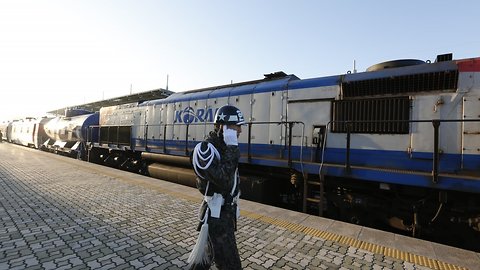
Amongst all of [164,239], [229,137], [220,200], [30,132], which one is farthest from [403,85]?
[30,132]

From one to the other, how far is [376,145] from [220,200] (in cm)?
436

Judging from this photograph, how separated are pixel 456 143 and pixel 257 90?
484cm

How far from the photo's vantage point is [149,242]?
12.6ft

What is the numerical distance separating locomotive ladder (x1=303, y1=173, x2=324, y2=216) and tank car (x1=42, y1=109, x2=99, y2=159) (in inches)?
573

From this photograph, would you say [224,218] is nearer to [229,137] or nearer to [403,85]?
[229,137]

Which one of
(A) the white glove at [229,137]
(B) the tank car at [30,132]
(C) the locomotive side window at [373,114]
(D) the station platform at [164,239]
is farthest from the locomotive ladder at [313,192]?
(B) the tank car at [30,132]

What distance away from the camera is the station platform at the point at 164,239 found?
3.28 meters

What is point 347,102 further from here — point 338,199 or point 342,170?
point 338,199

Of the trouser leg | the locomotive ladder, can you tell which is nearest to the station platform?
the locomotive ladder

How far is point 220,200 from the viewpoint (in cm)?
231

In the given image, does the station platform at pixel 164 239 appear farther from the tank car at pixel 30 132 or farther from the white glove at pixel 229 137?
the tank car at pixel 30 132

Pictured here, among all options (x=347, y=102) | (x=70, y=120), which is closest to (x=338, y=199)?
(x=347, y=102)

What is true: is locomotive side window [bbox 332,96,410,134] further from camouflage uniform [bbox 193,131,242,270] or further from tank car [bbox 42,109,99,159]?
tank car [bbox 42,109,99,159]

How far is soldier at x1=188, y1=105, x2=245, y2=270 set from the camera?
7.29 feet
